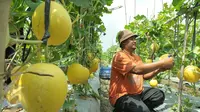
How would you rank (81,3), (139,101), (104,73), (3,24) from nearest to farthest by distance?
(3,24) → (81,3) → (139,101) → (104,73)

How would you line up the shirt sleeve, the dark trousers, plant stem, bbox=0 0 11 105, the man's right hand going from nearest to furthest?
plant stem, bbox=0 0 11 105 → the man's right hand → the shirt sleeve → the dark trousers

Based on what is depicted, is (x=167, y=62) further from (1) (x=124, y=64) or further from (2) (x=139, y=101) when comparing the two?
(2) (x=139, y=101)

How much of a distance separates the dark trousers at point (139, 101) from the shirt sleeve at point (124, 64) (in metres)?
0.30

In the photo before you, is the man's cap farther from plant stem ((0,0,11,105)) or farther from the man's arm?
plant stem ((0,0,11,105))

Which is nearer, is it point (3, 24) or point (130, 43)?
point (3, 24)

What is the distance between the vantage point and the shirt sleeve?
8.76 feet

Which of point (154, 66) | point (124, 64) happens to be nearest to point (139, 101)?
point (124, 64)

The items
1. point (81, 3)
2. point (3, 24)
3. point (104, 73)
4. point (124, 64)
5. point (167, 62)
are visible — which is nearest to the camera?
point (3, 24)

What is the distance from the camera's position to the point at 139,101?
9.48 ft

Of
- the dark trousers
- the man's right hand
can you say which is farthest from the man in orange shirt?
the man's right hand

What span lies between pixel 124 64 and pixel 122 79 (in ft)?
0.86

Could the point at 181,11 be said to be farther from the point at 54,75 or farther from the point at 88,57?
the point at 54,75

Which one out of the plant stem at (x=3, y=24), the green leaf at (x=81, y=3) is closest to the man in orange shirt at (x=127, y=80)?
the green leaf at (x=81, y=3)

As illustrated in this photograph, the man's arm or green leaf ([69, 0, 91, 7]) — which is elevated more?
green leaf ([69, 0, 91, 7])
